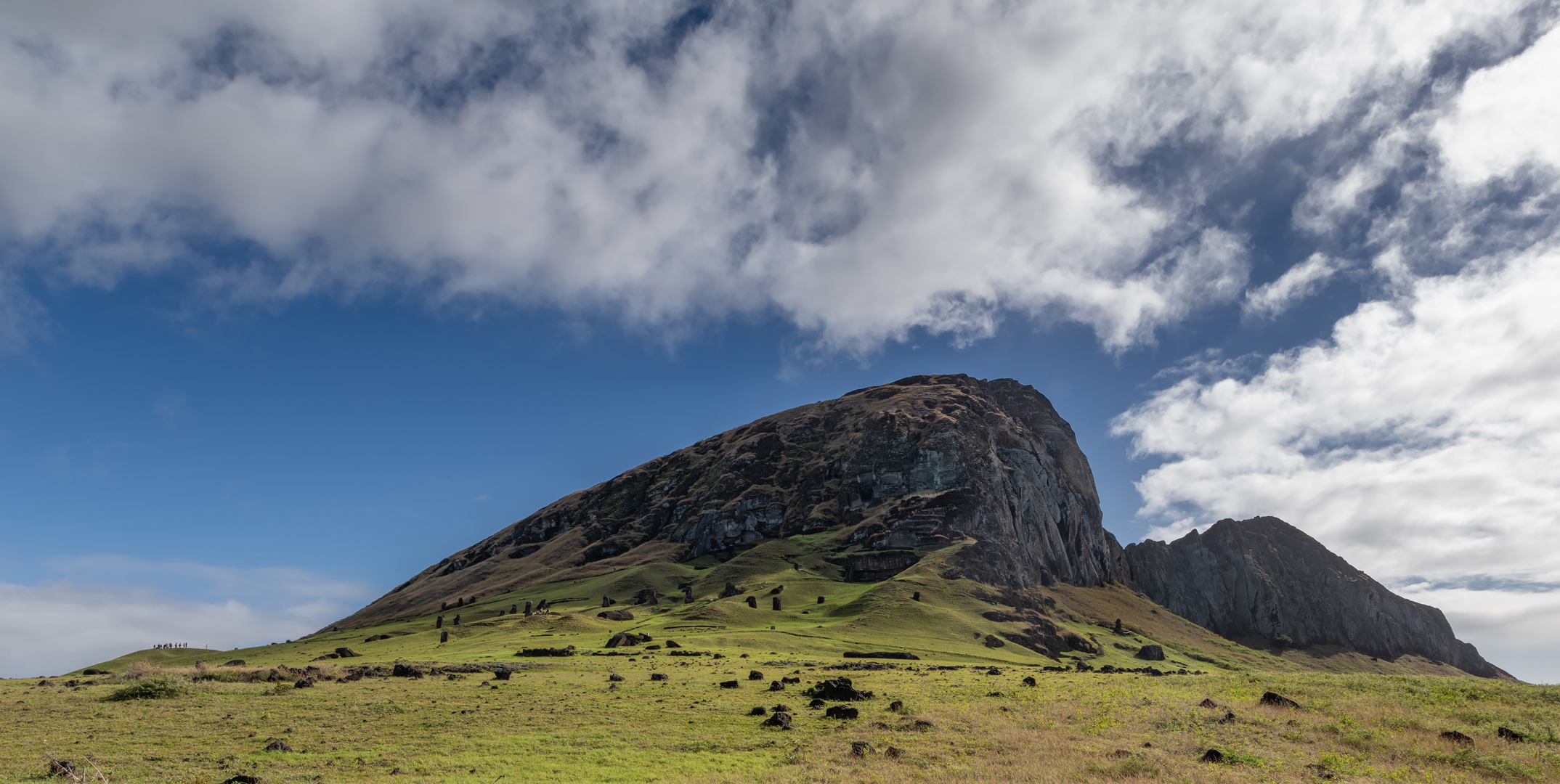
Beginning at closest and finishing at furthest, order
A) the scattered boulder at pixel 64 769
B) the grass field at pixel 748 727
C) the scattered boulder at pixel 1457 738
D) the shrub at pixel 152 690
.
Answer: the scattered boulder at pixel 64 769 → the grass field at pixel 748 727 → the scattered boulder at pixel 1457 738 → the shrub at pixel 152 690

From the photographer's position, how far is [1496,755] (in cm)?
2850

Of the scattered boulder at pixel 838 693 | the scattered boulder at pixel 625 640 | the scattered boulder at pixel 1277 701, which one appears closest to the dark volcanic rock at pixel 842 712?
the scattered boulder at pixel 838 693

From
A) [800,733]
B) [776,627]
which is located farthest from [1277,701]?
[776,627]

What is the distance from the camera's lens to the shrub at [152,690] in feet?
147

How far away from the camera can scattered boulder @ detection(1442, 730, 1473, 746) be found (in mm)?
30031

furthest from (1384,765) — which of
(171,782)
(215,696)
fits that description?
(215,696)

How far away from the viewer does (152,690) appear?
149ft

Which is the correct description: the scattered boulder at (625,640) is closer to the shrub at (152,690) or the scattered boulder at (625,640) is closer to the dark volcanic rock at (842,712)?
the shrub at (152,690)

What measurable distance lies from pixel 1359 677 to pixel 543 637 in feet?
294

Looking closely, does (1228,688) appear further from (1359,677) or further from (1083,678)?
(1083,678)

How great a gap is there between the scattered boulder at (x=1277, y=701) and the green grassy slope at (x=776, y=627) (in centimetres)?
5527

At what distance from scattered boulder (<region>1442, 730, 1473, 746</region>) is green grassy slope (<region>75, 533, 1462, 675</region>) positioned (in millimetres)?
63200

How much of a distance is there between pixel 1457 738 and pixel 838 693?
2900 cm

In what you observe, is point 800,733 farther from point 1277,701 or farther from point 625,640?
point 625,640
